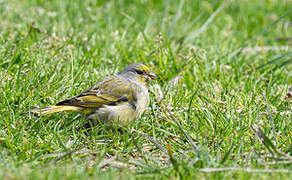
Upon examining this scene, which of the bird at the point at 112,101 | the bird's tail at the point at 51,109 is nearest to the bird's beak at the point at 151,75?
the bird at the point at 112,101

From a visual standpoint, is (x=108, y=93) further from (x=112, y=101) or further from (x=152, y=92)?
(x=152, y=92)

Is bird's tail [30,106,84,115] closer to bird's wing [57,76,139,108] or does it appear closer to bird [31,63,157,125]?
bird [31,63,157,125]

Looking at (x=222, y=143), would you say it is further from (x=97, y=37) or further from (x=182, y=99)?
(x=97, y=37)

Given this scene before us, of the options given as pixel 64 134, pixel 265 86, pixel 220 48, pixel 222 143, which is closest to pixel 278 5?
pixel 220 48

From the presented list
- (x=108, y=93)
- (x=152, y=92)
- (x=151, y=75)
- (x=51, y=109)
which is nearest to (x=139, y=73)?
(x=151, y=75)

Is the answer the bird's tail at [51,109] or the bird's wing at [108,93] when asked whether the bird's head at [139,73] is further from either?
the bird's tail at [51,109]

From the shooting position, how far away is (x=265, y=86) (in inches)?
213

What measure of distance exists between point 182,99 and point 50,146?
1585 millimetres

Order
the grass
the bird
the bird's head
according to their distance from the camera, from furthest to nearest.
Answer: the bird's head, the bird, the grass

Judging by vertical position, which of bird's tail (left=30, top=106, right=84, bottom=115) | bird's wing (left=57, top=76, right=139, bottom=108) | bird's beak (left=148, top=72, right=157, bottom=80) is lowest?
bird's tail (left=30, top=106, right=84, bottom=115)

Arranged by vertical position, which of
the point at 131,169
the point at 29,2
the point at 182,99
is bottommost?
the point at 131,169

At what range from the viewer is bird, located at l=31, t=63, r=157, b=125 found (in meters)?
4.23

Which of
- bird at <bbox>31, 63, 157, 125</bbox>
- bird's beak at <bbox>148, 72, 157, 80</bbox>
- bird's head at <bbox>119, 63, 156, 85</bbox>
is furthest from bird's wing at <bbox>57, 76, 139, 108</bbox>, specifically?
bird's beak at <bbox>148, 72, 157, 80</bbox>

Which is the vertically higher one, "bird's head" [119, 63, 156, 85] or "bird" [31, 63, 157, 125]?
"bird's head" [119, 63, 156, 85]
